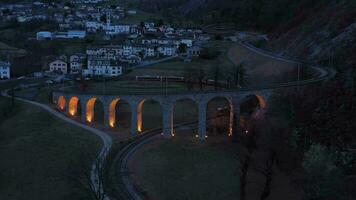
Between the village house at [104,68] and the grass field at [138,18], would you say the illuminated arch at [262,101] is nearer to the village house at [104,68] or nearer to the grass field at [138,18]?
the village house at [104,68]

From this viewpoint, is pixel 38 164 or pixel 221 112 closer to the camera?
pixel 38 164

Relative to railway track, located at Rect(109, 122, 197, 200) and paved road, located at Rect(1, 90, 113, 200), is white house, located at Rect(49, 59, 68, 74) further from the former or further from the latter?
railway track, located at Rect(109, 122, 197, 200)

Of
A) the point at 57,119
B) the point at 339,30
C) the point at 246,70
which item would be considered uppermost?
the point at 339,30

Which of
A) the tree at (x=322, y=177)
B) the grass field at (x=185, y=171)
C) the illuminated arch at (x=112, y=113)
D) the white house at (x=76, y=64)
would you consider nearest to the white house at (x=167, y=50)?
the white house at (x=76, y=64)

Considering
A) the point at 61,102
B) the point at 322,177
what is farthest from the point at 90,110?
the point at 322,177

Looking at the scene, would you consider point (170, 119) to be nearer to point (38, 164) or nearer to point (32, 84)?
point (38, 164)

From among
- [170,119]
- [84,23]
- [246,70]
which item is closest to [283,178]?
[170,119]

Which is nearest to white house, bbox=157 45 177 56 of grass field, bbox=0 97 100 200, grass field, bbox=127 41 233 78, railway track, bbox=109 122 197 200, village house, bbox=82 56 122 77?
grass field, bbox=127 41 233 78
